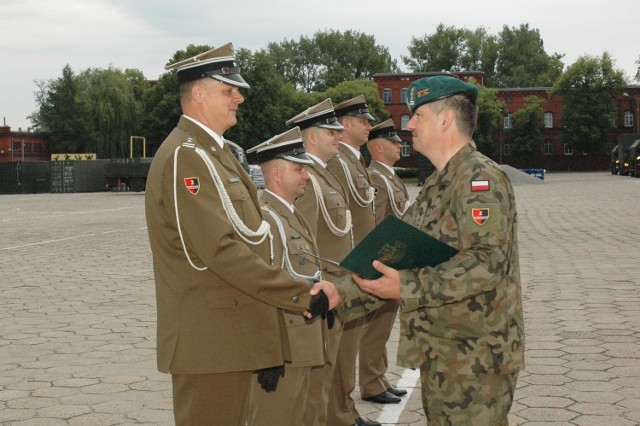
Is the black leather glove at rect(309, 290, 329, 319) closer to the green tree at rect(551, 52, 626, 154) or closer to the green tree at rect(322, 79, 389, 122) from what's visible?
the green tree at rect(322, 79, 389, 122)

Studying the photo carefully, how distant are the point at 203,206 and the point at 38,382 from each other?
13.7 ft

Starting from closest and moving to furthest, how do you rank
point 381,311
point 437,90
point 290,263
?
point 437,90
point 290,263
point 381,311

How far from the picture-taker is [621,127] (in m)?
93.5

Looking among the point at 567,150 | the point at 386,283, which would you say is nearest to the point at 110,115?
the point at 567,150

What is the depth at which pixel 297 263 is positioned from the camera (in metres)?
4.64

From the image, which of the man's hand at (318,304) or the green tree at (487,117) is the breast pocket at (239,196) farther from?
the green tree at (487,117)

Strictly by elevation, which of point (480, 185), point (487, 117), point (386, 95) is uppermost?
point (386, 95)

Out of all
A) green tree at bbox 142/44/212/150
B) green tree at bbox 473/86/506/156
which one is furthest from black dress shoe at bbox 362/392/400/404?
green tree at bbox 473/86/506/156

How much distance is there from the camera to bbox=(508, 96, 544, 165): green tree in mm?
89125

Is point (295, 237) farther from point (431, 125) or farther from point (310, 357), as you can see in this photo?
point (431, 125)

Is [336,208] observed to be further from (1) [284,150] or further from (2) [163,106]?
(2) [163,106]

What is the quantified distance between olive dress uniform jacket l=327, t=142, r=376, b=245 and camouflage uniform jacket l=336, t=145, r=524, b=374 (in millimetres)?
2909

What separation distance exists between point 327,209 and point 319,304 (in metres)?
2.20

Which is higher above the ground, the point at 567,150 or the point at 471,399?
the point at 567,150
